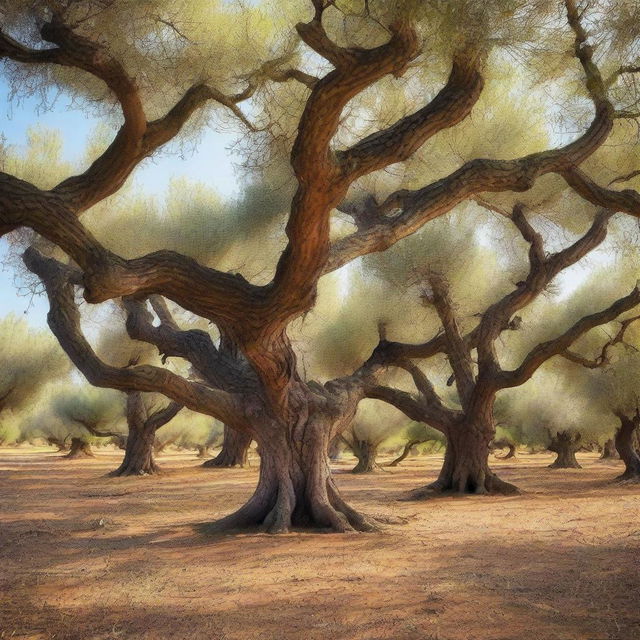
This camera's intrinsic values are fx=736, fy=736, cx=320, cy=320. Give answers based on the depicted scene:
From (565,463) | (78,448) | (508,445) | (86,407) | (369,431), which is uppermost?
(86,407)

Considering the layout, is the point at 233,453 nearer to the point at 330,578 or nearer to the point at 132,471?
the point at 132,471

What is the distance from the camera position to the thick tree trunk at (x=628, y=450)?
18.6 metres

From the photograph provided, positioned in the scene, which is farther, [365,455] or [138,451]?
[365,455]

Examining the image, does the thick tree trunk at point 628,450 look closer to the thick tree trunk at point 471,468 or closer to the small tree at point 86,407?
the thick tree trunk at point 471,468

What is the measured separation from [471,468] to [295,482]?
6.55 m

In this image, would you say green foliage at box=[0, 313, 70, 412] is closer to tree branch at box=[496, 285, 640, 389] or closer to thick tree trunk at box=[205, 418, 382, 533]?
tree branch at box=[496, 285, 640, 389]

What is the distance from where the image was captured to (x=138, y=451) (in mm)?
21906

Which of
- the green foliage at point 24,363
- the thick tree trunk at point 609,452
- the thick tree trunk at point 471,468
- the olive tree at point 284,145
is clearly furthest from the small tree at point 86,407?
the olive tree at point 284,145

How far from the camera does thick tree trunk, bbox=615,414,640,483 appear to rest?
18578mm

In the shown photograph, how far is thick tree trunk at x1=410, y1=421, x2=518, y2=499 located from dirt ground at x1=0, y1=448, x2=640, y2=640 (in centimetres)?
281

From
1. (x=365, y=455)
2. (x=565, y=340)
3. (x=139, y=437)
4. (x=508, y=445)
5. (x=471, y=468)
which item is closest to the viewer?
(x=565, y=340)

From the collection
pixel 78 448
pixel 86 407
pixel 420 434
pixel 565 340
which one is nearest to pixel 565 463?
pixel 420 434

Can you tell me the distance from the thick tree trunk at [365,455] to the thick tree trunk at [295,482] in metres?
17.7

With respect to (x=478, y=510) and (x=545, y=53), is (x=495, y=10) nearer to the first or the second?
(x=545, y=53)
